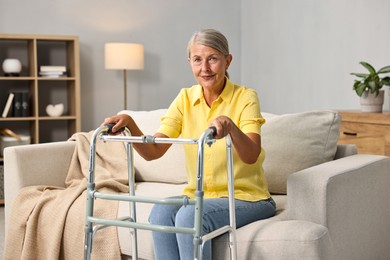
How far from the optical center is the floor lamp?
5.67 meters

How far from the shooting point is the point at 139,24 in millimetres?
6262

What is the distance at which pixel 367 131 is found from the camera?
13.9 ft

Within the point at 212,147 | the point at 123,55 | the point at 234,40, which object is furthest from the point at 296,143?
the point at 234,40

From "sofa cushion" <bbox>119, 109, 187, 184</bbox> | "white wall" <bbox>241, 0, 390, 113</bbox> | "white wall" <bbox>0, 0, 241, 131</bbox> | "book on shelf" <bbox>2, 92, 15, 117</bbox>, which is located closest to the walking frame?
"sofa cushion" <bbox>119, 109, 187, 184</bbox>

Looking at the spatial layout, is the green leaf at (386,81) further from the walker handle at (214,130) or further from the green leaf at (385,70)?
the walker handle at (214,130)

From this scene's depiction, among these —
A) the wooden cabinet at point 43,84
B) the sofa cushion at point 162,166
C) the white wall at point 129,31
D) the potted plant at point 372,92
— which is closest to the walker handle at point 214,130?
the sofa cushion at point 162,166

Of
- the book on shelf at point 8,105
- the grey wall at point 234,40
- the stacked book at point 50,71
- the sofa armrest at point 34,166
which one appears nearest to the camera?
the sofa armrest at point 34,166

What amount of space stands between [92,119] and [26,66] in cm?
80

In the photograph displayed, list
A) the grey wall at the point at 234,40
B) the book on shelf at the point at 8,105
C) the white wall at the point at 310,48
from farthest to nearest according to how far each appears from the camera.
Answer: the book on shelf at the point at 8,105
the grey wall at the point at 234,40
the white wall at the point at 310,48

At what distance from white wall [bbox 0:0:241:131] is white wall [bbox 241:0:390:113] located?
1.17 feet

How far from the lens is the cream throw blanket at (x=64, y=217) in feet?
9.27

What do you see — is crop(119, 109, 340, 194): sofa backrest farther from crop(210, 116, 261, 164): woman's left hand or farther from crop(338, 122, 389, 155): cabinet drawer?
crop(338, 122, 389, 155): cabinet drawer

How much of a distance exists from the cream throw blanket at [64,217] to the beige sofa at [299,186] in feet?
0.23

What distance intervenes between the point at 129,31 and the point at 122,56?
0.63 metres
